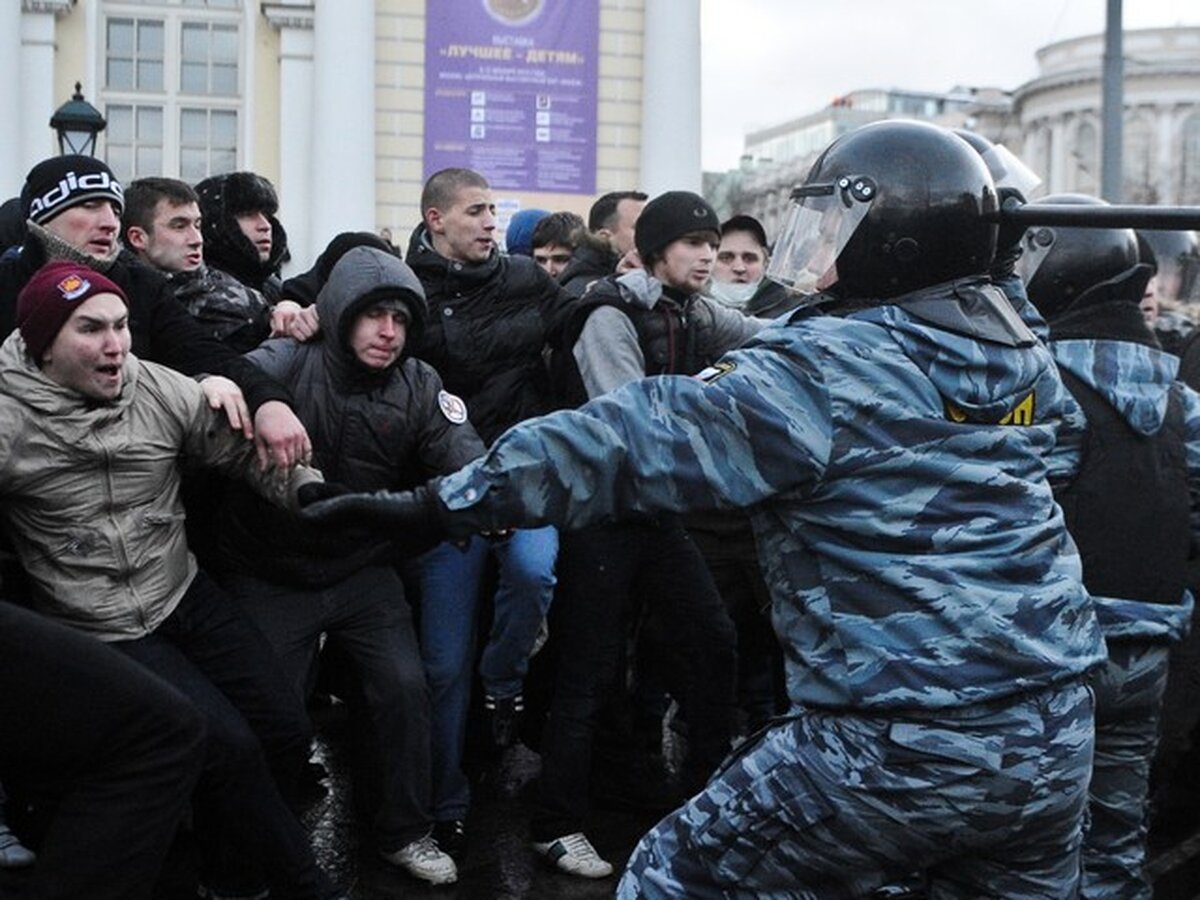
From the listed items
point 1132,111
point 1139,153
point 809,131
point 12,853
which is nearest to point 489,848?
point 12,853

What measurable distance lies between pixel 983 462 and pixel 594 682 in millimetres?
2531

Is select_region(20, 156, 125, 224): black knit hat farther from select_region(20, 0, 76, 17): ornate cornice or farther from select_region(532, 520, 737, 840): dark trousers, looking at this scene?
select_region(20, 0, 76, 17): ornate cornice

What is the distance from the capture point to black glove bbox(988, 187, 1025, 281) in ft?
10.8

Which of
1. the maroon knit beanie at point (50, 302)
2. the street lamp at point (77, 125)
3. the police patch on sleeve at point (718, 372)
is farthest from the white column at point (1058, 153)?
the police patch on sleeve at point (718, 372)

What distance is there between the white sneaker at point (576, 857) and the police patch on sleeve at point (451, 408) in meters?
1.39

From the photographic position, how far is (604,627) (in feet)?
17.1

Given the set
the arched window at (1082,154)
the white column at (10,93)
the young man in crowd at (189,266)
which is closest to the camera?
the young man in crowd at (189,266)

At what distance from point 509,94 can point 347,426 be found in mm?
13706

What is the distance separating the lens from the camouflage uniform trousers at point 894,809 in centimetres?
278

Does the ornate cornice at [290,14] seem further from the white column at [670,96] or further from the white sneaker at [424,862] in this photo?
the white sneaker at [424,862]

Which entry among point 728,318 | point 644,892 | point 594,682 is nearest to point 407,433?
point 594,682

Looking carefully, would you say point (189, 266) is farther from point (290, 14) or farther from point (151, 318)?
point (290, 14)

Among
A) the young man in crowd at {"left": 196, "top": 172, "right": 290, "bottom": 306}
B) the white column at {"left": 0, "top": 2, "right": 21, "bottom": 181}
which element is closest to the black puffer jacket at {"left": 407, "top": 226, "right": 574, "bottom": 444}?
the young man in crowd at {"left": 196, "top": 172, "right": 290, "bottom": 306}

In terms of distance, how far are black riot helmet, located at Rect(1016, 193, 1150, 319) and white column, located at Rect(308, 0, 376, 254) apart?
14.9 metres
